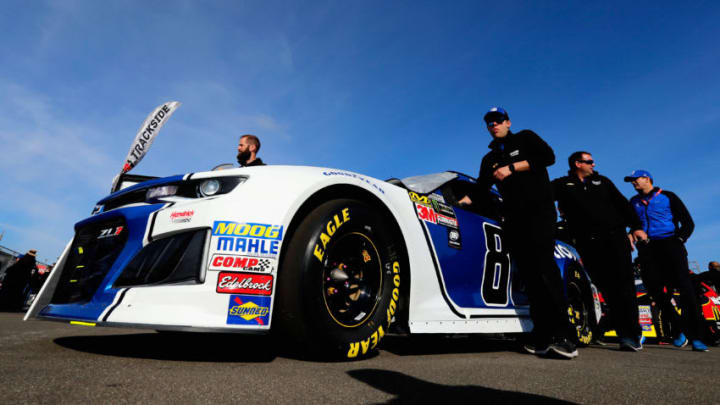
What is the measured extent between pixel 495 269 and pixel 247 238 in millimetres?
1931

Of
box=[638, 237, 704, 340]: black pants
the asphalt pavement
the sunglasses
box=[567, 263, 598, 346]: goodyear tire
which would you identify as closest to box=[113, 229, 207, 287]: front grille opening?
the asphalt pavement

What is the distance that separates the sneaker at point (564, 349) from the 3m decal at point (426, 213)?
110 cm

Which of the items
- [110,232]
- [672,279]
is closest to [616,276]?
[672,279]

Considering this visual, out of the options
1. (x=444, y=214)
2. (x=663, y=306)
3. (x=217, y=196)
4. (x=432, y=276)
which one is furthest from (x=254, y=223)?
(x=663, y=306)

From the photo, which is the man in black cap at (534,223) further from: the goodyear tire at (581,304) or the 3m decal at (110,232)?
the 3m decal at (110,232)

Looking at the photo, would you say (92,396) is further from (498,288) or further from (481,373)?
(498,288)

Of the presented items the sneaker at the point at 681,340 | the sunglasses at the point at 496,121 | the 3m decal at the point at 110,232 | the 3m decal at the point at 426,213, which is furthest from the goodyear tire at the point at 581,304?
the 3m decal at the point at 110,232

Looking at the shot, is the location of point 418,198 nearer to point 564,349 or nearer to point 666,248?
point 564,349

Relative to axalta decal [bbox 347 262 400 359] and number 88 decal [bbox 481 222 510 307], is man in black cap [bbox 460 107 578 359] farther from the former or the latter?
axalta decal [bbox 347 262 400 359]

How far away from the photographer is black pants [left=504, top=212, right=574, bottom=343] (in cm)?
263

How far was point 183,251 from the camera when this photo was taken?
1676mm


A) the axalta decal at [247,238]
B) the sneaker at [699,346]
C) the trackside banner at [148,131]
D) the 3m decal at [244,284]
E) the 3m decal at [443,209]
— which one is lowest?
the sneaker at [699,346]

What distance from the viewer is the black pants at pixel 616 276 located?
11.8 feet

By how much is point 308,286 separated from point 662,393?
132 centimetres
